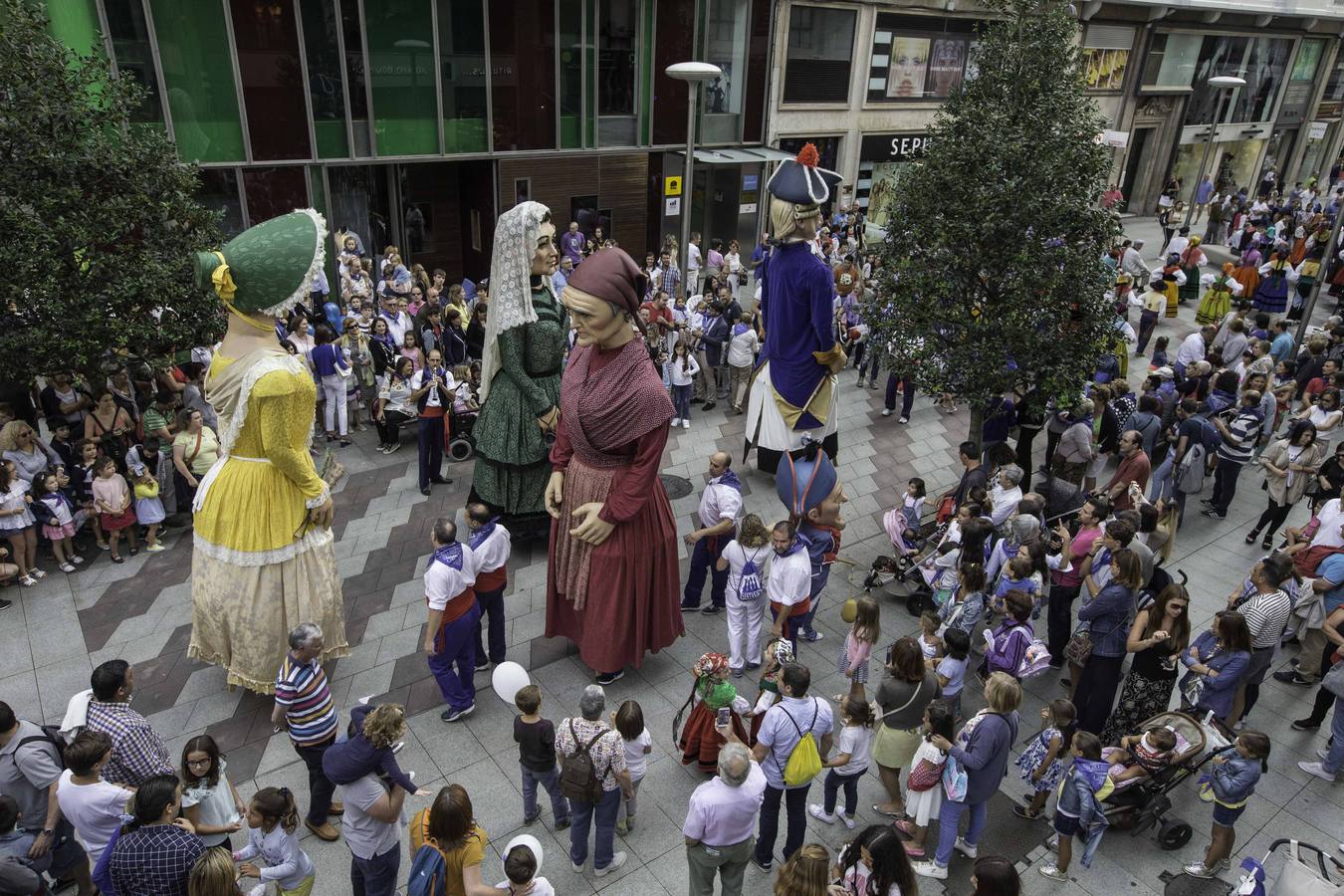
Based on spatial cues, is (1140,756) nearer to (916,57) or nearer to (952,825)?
(952,825)

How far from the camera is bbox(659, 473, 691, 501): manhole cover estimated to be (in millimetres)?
9875

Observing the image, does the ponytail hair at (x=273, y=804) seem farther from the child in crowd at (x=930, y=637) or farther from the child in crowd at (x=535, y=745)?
the child in crowd at (x=930, y=637)

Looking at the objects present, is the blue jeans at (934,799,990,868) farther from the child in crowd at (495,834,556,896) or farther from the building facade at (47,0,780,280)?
the building facade at (47,0,780,280)

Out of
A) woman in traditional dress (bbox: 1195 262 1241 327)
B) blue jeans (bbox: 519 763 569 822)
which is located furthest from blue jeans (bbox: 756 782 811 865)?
woman in traditional dress (bbox: 1195 262 1241 327)

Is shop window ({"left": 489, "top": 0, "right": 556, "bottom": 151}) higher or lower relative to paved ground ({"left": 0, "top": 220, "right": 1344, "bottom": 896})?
higher

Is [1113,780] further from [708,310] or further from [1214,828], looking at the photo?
[708,310]

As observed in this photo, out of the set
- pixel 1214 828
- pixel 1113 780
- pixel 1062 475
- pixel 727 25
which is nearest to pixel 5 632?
pixel 1113 780

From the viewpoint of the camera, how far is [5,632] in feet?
23.3

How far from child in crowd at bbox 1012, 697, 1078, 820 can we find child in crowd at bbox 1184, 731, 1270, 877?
0.84m

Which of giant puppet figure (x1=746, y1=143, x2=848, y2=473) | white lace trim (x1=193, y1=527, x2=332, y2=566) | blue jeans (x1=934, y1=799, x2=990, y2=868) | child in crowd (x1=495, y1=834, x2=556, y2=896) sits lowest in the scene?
blue jeans (x1=934, y1=799, x2=990, y2=868)

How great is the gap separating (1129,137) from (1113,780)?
28.5 metres

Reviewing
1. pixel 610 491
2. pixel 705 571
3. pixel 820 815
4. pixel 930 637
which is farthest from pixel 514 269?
pixel 820 815

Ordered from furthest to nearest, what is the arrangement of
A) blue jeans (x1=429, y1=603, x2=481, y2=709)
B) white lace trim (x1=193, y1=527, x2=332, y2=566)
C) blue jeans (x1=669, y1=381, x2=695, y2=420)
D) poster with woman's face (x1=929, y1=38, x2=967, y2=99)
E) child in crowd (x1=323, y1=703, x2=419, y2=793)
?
poster with woman's face (x1=929, y1=38, x2=967, y2=99) < blue jeans (x1=669, y1=381, x2=695, y2=420) < blue jeans (x1=429, y1=603, x2=481, y2=709) < white lace trim (x1=193, y1=527, x2=332, y2=566) < child in crowd (x1=323, y1=703, x2=419, y2=793)

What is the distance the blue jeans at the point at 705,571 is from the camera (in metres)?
7.42
